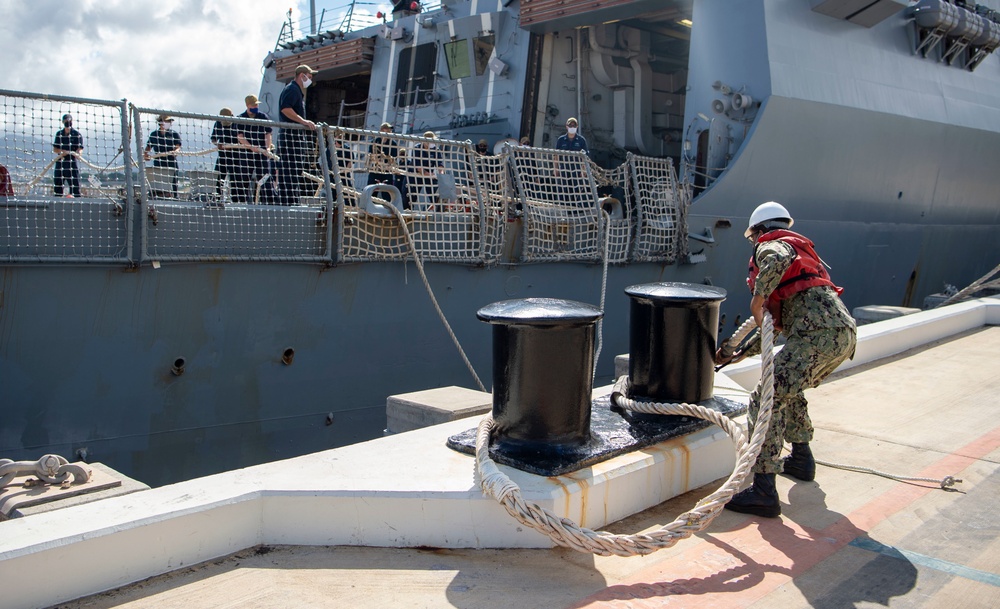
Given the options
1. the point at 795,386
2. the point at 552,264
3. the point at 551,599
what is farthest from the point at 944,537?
the point at 552,264

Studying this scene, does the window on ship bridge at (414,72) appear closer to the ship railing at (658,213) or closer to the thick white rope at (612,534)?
Result: the ship railing at (658,213)

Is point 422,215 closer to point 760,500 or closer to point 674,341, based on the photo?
point 674,341

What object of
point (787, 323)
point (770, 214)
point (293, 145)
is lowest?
point (787, 323)

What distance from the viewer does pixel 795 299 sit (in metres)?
3.67

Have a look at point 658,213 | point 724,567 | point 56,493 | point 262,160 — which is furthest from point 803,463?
point 658,213

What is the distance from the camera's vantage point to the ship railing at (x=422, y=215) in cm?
630

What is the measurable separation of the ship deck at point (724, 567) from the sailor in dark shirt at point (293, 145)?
417 centimetres

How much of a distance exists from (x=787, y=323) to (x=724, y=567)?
4.15 ft

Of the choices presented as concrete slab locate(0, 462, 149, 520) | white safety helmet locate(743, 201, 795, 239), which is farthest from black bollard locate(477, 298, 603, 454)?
concrete slab locate(0, 462, 149, 520)

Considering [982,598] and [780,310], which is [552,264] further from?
[982,598]

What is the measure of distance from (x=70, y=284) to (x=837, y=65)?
888 centimetres

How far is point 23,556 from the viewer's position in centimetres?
231

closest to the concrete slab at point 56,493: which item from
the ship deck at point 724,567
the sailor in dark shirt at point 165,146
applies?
the ship deck at point 724,567

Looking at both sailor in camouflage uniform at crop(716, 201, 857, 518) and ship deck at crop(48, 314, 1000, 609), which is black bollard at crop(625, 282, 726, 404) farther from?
ship deck at crop(48, 314, 1000, 609)
